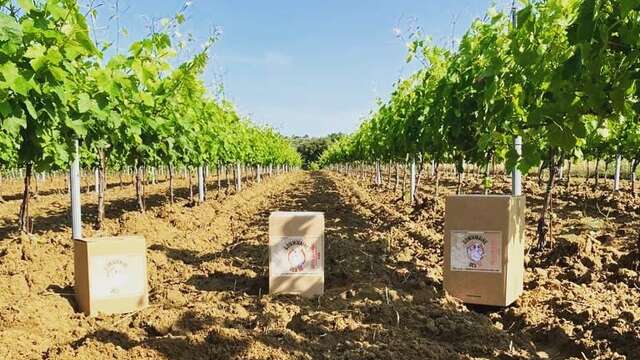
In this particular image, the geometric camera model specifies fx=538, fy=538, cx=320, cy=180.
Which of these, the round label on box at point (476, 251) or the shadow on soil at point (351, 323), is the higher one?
the round label on box at point (476, 251)

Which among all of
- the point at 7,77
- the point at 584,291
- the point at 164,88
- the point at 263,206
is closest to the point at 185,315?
the point at 7,77

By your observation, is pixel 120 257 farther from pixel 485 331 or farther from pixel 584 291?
pixel 584 291

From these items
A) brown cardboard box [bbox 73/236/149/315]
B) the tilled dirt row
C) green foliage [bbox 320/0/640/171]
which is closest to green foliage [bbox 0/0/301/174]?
brown cardboard box [bbox 73/236/149/315]

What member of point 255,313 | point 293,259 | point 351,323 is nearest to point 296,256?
point 293,259

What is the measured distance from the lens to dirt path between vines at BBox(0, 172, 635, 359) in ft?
11.0

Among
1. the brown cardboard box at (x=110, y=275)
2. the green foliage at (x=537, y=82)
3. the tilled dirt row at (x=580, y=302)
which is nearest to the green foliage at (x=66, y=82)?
the brown cardboard box at (x=110, y=275)

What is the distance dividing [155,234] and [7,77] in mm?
5524

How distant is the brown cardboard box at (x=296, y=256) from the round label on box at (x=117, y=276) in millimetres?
1121

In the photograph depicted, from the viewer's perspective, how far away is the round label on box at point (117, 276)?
4391 mm

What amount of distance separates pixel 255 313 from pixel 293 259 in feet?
2.49

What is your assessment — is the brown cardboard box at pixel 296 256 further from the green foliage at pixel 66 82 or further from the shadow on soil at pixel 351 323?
the green foliage at pixel 66 82

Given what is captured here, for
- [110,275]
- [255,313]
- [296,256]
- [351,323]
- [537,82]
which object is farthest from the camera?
[296,256]

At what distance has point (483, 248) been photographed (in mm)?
4500

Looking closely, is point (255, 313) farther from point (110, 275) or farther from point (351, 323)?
point (110, 275)
